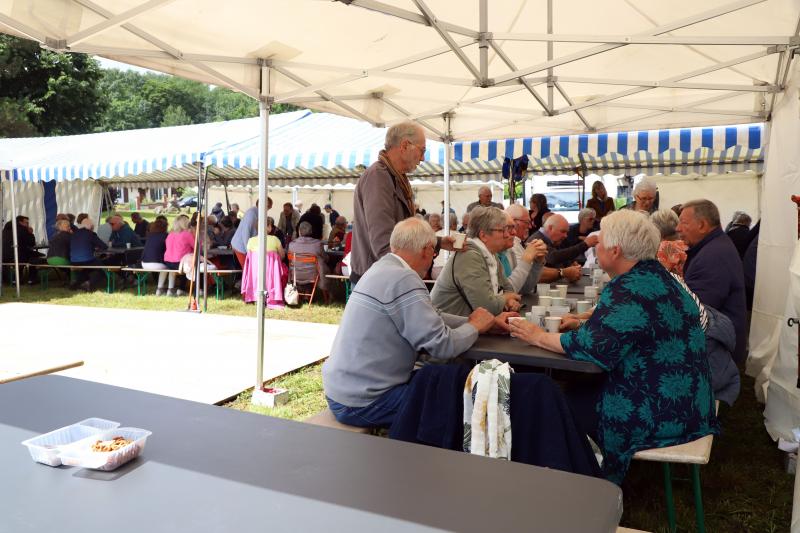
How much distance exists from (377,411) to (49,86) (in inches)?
1340

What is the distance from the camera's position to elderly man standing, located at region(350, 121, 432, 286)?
327 cm

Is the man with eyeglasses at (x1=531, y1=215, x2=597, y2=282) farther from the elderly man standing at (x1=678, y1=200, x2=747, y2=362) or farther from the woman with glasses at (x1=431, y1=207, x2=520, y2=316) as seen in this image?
the woman with glasses at (x1=431, y1=207, x2=520, y2=316)

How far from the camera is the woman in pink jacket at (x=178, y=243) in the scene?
31.1 ft

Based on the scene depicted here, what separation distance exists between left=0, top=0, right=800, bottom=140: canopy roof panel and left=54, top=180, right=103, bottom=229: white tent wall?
514 inches

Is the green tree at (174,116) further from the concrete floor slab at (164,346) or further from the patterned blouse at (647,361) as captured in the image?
the patterned blouse at (647,361)

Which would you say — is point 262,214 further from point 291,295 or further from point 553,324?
point 291,295

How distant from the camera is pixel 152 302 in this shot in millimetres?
9391

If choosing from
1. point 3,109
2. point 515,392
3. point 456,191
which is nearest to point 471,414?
point 515,392

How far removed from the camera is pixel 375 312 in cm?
238

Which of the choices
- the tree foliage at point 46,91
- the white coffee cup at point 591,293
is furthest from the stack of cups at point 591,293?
the tree foliage at point 46,91

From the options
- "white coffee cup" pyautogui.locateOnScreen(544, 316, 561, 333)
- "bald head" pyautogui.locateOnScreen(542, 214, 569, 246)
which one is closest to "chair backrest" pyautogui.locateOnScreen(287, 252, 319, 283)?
"bald head" pyautogui.locateOnScreen(542, 214, 569, 246)

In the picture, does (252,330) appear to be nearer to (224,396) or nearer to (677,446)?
(224,396)

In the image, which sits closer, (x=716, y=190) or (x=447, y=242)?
(x=447, y=242)

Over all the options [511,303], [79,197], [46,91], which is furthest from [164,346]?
[46,91]
